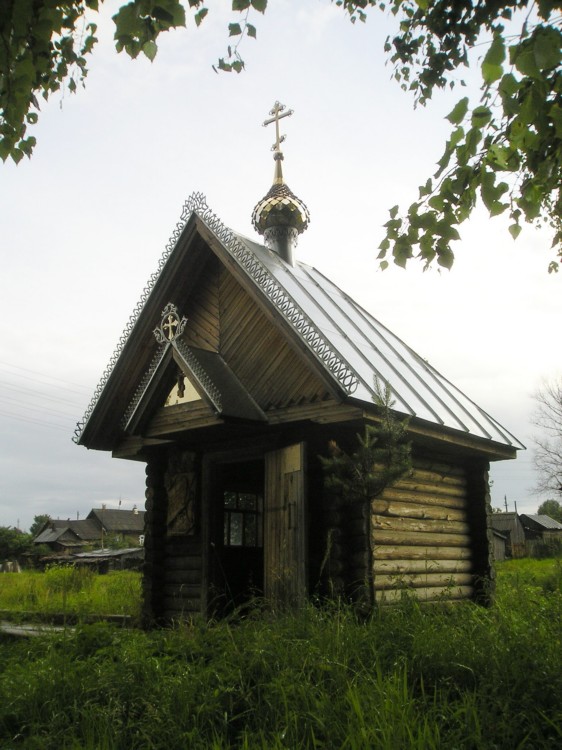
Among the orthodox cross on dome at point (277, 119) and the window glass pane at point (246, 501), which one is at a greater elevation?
the orthodox cross on dome at point (277, 119)

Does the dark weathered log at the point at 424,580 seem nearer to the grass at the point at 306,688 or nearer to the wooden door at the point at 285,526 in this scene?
the wooden door at the point at 285,526

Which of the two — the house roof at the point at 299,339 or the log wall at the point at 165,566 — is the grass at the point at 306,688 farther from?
the log wall at the point at 165,566

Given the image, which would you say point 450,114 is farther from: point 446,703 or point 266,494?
point 266,494

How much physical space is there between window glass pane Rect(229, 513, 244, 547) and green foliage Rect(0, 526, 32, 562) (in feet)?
147

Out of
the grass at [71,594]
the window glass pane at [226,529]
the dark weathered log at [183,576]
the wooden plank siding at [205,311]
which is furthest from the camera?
the grass at [71,594]

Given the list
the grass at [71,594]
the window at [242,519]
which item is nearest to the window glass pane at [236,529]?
the window at [242,519]

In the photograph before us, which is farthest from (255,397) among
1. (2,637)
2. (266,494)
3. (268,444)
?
(2,637)

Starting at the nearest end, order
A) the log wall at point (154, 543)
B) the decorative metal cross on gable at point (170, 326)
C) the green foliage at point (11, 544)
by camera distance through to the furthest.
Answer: the decorative metal cross on gable at point (170, 326) → the log wall at point (154, 543) → the green foliage at point (11, 544)

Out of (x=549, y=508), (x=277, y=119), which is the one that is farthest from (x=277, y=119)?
(x=549, y=508)

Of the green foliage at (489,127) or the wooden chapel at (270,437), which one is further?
the wooden chapel at (270,437)

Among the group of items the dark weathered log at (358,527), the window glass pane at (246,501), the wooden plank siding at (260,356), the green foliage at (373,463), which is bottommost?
the dark weathered log at (358,527)

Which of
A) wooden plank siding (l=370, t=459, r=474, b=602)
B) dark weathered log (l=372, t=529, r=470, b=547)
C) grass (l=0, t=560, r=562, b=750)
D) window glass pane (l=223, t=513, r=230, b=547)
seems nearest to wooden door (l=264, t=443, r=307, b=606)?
wooden plank siding (l=370, t=459, r=474, b=602)

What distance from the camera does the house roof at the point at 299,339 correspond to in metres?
9.09

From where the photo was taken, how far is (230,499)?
1116 centimetres
